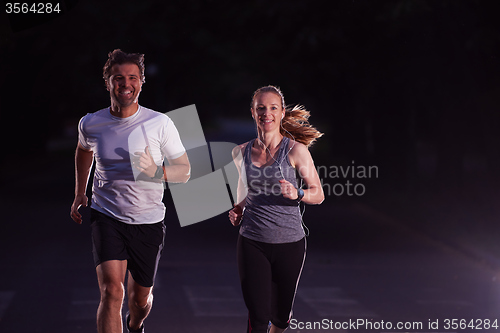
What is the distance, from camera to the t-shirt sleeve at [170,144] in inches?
202

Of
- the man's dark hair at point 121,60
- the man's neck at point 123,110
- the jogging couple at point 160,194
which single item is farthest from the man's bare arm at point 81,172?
the man's dark hair at point 121,60

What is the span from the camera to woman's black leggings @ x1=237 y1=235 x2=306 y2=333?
4.67 m

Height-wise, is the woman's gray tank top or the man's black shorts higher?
the woman's gray tank top

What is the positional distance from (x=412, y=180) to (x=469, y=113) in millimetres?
3570

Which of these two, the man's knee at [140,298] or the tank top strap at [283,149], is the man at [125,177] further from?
the tank top strap at [283,149]

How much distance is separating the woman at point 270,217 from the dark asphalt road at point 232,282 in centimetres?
133

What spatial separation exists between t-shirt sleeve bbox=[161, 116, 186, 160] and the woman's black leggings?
85 centimetres

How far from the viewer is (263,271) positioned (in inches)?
184

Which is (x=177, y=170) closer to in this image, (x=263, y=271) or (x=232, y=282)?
(x=263, y=271)

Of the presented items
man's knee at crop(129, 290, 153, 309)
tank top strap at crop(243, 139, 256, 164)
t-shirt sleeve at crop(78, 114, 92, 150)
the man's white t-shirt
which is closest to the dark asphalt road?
man's knee at crop(129, 290, 153, 309)

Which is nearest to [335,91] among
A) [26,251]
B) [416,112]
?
[416,112]

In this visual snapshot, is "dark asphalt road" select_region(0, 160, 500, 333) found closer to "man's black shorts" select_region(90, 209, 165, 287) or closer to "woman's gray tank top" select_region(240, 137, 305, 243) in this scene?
"man's black shorts" select_region(90, 209, 165, 287)

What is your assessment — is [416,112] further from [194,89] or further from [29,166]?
[29,166]

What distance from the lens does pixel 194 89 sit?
2403 centimetres
